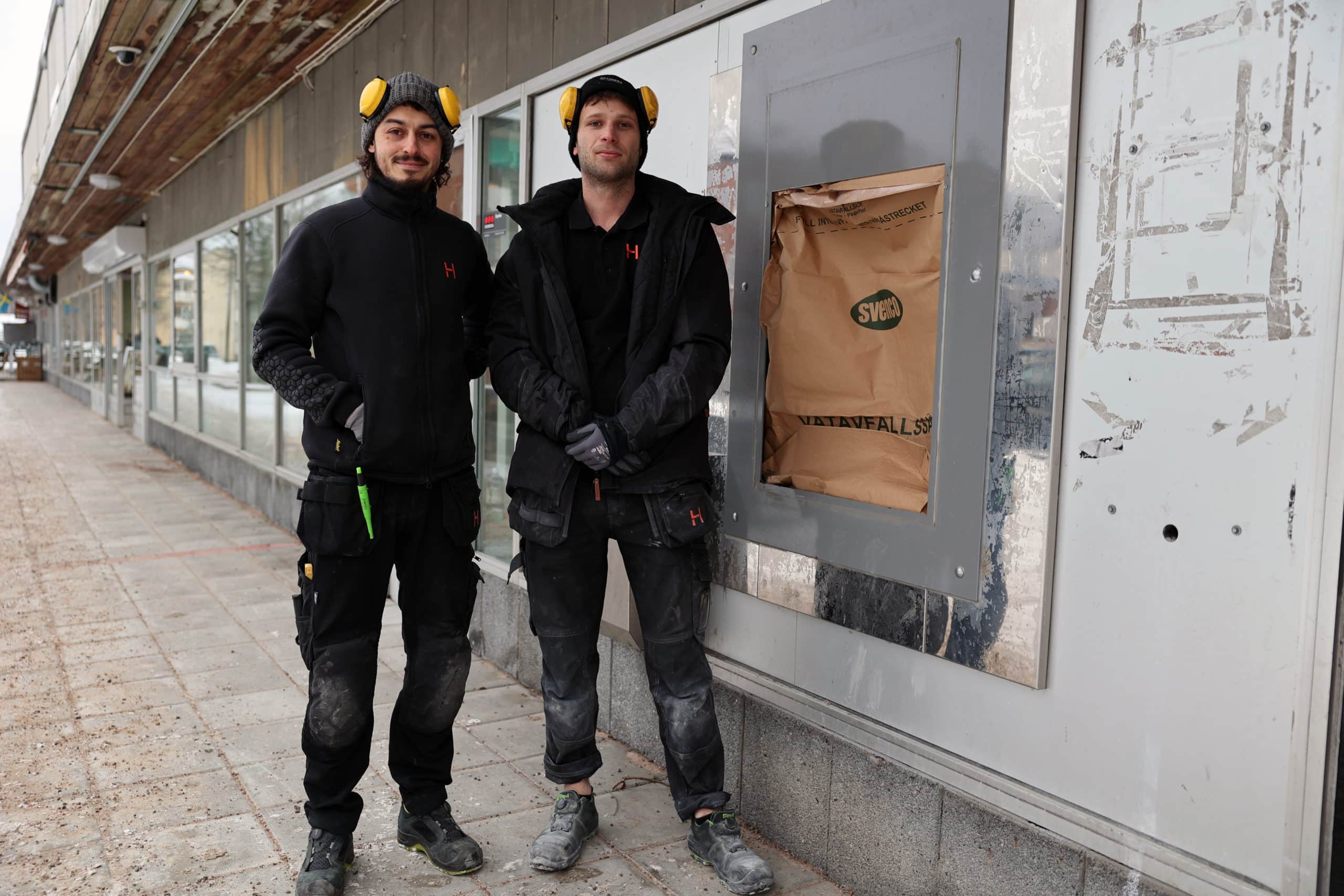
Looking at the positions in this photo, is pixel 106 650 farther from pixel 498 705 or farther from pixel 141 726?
pixel 498 705

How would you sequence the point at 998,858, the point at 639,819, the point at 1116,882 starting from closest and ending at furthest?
the point at 1116,882, the point at 998,858, the point at 639,819

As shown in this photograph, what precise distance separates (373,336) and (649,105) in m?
1.00

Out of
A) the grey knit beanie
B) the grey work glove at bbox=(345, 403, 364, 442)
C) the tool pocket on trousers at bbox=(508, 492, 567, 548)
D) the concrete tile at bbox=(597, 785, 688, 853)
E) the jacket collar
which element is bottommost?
the concrete tile at bbox=(597, 785, 688, 853)

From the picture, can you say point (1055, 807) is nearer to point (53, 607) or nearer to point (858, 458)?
point (858, 458)

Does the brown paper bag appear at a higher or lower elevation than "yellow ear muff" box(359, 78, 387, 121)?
lower

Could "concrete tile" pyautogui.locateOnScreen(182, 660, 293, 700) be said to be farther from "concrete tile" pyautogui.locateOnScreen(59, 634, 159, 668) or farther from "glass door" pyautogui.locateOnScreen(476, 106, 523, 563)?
"glass door" pyautogui.locateOnScreen(476, 106, 523, 563)

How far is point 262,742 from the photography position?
3967 mm

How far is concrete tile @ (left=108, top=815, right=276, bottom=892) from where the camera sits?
2.93 meters

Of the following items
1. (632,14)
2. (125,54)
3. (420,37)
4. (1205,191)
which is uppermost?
(125,54)

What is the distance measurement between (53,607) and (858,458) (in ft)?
16.3

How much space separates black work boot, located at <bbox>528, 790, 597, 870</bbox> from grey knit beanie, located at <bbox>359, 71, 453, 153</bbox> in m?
1.91

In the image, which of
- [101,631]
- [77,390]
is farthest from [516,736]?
[77,390]

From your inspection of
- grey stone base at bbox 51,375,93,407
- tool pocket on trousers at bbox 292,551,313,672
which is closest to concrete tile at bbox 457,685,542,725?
tool pocket on trousers at bbox 292,551,313,672

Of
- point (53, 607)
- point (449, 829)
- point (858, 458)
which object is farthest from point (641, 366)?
point (53, 607)
